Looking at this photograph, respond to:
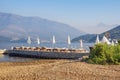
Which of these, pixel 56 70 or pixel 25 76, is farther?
pixel 56 70

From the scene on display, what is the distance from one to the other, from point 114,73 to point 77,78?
386cm

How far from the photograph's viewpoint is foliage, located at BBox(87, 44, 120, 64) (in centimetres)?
3728

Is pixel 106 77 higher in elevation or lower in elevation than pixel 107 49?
lower

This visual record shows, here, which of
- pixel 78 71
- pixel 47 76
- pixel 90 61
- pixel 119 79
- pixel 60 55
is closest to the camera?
pixel 119 79

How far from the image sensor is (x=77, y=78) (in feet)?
89.1

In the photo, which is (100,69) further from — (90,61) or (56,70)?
(90,61)

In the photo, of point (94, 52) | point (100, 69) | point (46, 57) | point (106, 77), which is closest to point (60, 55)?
point (46, 57)

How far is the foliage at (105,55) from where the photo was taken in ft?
122

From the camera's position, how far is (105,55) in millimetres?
38625

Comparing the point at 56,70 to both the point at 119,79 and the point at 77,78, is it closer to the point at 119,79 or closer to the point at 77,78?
the point at 77,78

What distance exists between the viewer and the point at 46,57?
75750mm

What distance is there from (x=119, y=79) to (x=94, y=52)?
13647 mm

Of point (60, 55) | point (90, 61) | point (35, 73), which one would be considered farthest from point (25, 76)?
point (60, 55)

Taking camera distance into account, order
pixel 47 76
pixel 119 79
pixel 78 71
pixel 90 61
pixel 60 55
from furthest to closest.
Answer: pixel 60 55
pixel 90 61
pixel 78 71
pixel 47 76
pixel 119 79
